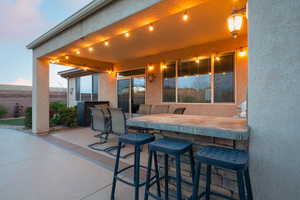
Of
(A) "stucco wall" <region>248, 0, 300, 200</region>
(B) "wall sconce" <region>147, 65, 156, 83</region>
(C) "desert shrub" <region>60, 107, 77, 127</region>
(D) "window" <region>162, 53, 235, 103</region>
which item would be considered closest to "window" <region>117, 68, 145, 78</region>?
(B) "wall sconce" <region>147, 65, 156, 83</region>

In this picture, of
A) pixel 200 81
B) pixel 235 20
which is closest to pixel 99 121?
pixel 200 81

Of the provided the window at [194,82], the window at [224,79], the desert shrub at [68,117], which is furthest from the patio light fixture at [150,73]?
the desert shrub at [68,117]

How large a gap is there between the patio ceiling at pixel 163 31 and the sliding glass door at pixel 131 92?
1.39 meters

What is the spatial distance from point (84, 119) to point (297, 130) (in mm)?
7142

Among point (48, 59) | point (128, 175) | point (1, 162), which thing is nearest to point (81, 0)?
point (48, 59)

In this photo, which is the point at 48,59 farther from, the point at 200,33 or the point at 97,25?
the point at 200,33

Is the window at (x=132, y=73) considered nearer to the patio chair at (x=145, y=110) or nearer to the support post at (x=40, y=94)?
the patio chair at (x=145, y=110)

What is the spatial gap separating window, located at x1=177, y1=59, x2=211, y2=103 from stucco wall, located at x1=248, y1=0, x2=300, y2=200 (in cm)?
375

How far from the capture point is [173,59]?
5656 mm

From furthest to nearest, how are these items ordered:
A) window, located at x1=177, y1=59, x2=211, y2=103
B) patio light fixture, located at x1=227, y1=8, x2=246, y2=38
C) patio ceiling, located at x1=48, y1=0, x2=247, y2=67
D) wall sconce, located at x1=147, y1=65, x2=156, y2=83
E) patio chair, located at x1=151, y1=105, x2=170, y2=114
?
wall sconce, located at x1=147, y1=65, x2=156, y2=83, window, located at x1=177, y1=59, x2=211, y2=103, patio chair, located at x1=151, y1=105, x2=170, y2=114, patio ceiling, located at x1=48, y1=0, x2=247, y2=67, patio light fixture, located at x1=227, y1=8, x2=246, y2=38

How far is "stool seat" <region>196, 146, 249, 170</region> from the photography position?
1087mm

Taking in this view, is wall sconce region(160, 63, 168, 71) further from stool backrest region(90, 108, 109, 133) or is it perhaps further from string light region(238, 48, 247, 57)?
stool backrest region(90, 108, 109, 133)

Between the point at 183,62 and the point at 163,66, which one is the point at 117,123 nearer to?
the point at 163,66

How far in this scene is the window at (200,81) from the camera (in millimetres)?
4574
